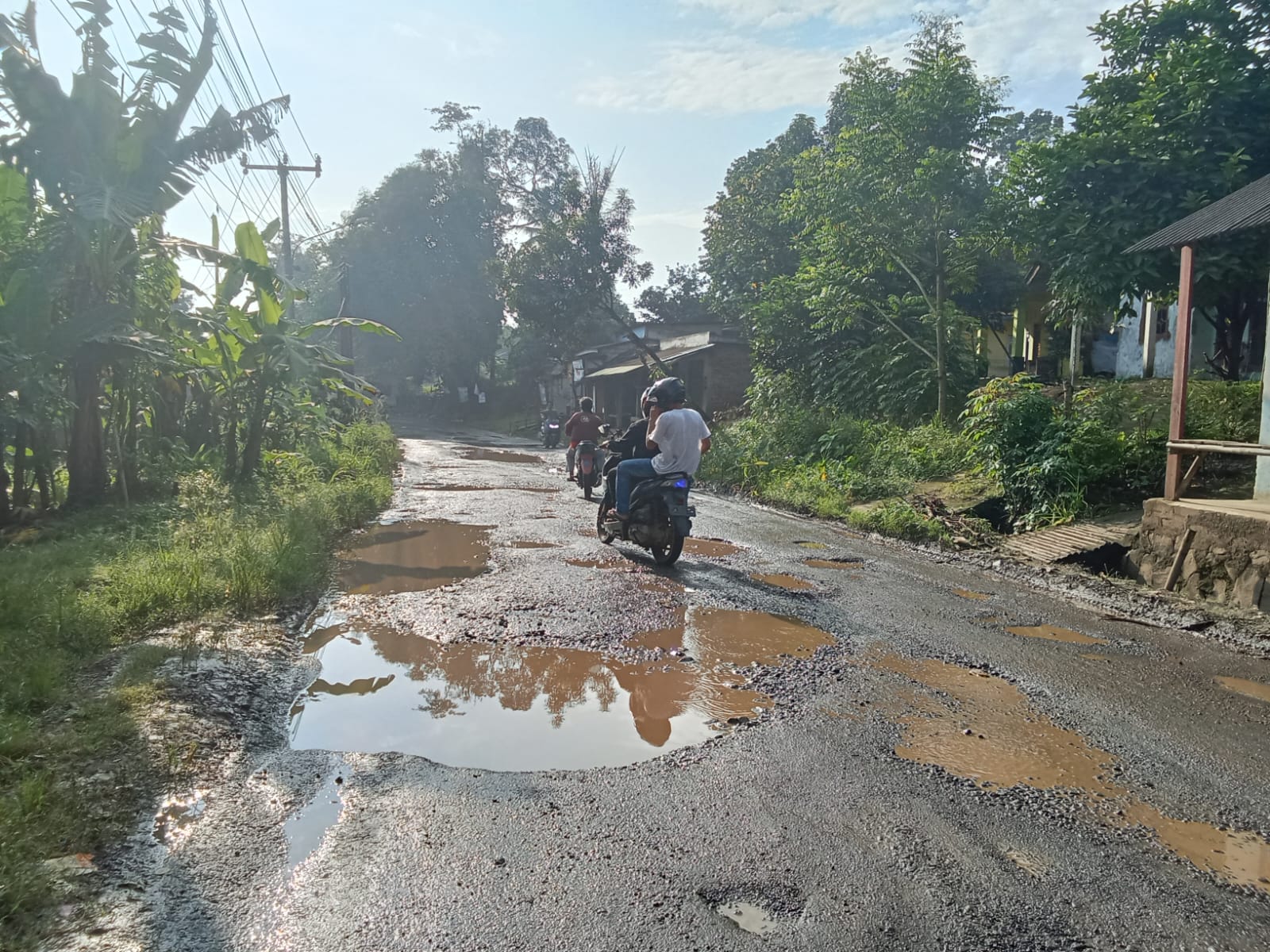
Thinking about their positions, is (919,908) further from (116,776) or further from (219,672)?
(219,672)

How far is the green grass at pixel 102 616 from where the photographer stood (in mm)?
2749

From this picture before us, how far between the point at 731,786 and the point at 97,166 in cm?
884

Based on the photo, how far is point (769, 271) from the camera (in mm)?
23812

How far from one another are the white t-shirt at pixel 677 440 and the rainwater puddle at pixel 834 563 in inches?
57.2

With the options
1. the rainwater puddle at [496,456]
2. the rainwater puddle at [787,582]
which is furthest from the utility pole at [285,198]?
the rainwater puddle at [787,582]

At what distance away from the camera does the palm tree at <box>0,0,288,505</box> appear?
27.0 ft

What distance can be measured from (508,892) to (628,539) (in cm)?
565

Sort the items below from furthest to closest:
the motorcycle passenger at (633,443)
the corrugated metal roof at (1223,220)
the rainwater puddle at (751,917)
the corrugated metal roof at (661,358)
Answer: the corrugated metal roof at (661,358) → the motorcycle passenger at (633,443) → the corrugated metal roof at (1223,220) → the rainwater puddle at (751,917)

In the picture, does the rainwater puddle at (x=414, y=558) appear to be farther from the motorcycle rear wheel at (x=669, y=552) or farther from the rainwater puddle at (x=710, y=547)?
the rainwater puddle at (x=710, y=547)

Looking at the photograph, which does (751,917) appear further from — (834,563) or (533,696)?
(834,563)

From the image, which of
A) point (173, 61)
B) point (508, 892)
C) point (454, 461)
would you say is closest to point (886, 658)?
point (508, 892)

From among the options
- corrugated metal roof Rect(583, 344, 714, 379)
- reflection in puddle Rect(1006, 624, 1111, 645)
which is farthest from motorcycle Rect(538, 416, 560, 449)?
reflection in puddle Rect(1006, 624, 1111, 645)

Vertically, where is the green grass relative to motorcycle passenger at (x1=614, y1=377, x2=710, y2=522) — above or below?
below

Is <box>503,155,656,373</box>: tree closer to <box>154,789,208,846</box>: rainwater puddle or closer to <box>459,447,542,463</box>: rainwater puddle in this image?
<box>459,447,542,463</box>: rainwater puddle
